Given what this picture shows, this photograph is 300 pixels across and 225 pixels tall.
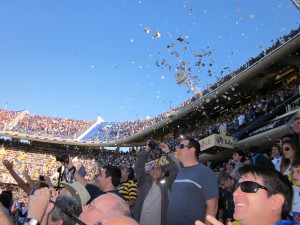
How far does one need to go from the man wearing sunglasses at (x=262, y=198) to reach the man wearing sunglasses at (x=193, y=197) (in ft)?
4.82

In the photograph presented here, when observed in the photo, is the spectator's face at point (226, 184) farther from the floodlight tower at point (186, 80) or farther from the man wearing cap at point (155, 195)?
the floodlight tower at point (186, 80)

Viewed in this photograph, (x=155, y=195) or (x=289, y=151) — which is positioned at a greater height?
(x=289, y=151)

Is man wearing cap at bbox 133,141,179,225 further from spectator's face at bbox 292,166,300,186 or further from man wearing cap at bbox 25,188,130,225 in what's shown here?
man wearing cap at bbox 25,188,130,225

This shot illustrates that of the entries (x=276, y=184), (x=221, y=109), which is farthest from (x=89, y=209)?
(x=221, y=109)

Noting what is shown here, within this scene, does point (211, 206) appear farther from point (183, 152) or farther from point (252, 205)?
point (252, 205)

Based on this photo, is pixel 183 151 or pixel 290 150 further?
pixel 290 150

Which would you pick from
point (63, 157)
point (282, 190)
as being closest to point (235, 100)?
point (63, 157)

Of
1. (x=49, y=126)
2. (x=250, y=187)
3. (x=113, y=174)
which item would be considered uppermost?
(x=49, y=126)

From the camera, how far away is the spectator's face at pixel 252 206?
6.44 ft

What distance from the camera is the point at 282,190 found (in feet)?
6.80

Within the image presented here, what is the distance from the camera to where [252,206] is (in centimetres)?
199

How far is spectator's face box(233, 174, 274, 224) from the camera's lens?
77.3 inches

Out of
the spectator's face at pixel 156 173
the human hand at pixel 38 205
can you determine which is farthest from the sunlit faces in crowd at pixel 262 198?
the spectator's face at pixel 156 173

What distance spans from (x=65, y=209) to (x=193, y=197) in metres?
1.54
